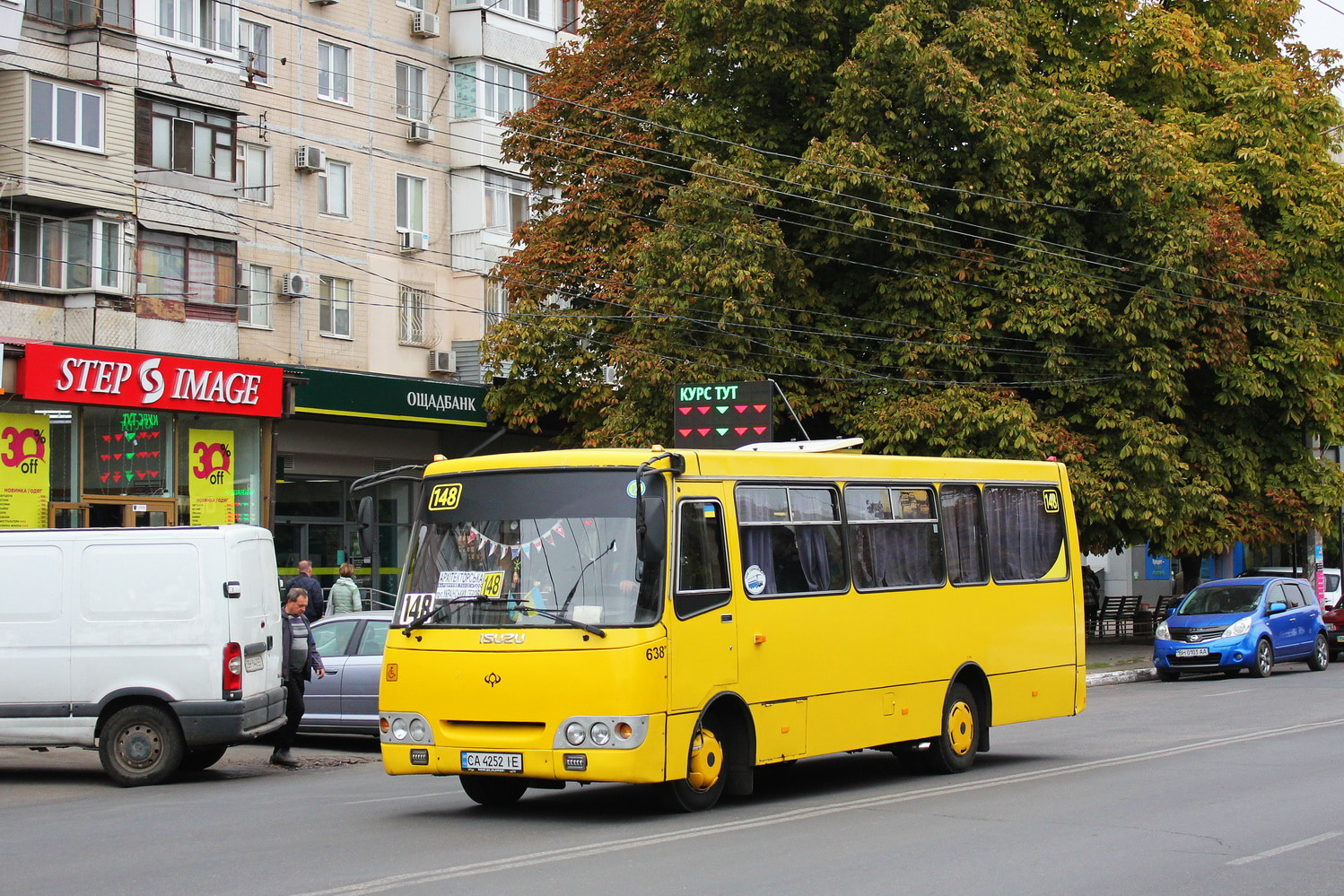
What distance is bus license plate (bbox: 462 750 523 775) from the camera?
428 inches

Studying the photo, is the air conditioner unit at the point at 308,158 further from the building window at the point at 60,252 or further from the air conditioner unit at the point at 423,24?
the building window at the point at 60,252

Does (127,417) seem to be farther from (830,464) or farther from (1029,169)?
(830,464)

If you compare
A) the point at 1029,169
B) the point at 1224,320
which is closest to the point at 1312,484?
the point at 1224,320

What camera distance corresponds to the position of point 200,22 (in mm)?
32969

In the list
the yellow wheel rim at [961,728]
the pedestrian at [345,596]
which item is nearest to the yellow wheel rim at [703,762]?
the yellow wheel rim at [961,728]

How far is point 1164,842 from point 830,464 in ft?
14.1

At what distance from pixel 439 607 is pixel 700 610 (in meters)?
1.87

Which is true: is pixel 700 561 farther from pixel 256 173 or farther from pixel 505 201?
pixel 505 201

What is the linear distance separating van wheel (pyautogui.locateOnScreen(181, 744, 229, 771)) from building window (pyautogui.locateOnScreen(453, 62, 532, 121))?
1035 inches

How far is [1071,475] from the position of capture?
28.5m

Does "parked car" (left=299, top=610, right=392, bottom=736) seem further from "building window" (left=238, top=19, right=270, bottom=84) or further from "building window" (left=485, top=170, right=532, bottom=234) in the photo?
"building window" (left=485, top=170, right=532, bottom=234)

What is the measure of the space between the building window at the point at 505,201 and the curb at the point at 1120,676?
61.3 feet

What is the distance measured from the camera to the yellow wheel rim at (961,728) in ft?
46.8

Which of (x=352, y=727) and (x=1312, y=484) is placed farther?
(x=1312, y=484)
